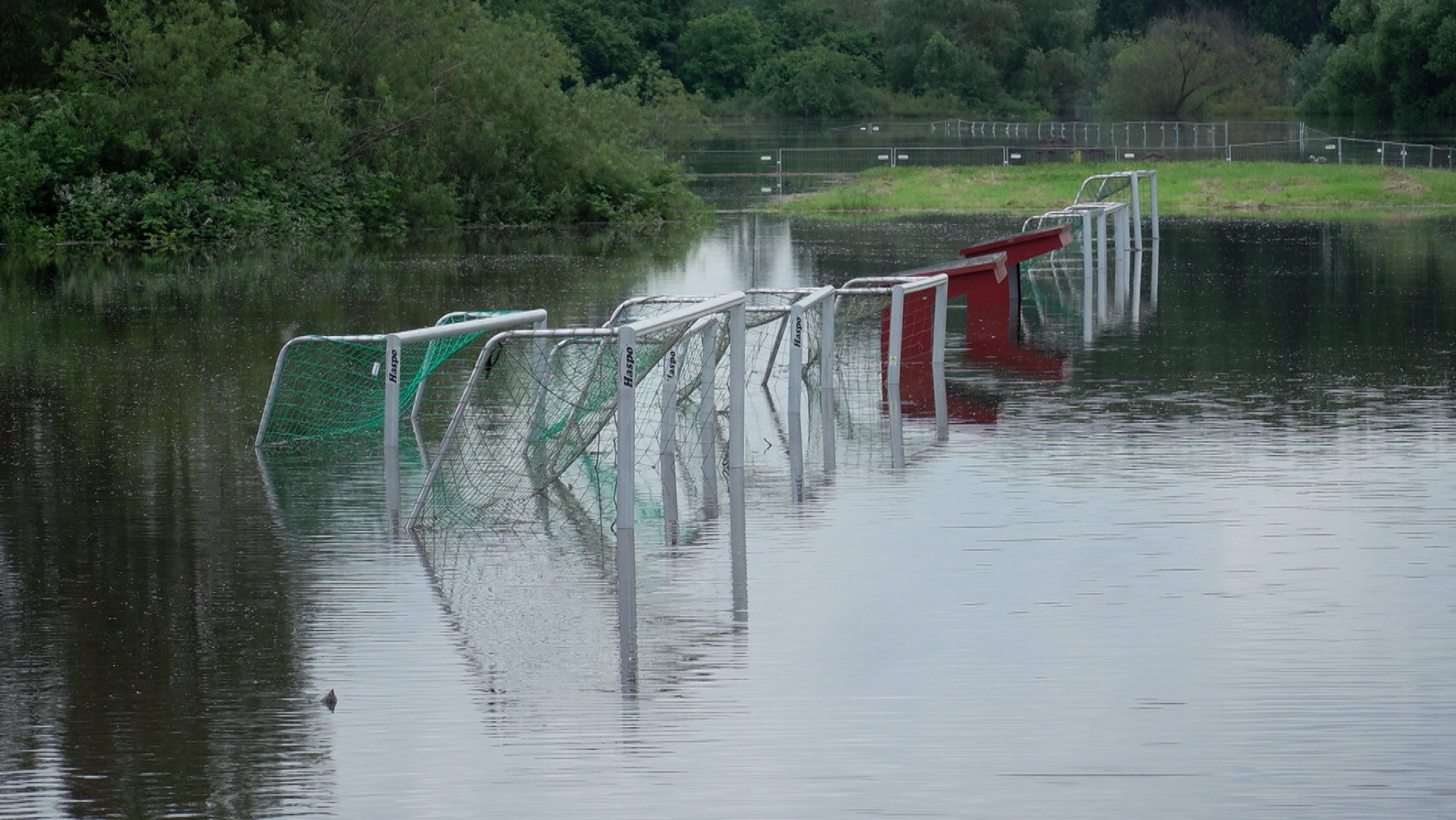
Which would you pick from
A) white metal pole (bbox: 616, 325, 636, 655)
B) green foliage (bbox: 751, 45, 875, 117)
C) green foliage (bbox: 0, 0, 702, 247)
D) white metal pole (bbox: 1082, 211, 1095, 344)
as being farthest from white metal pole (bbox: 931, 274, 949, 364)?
green foliage (bbox: 751, 45, 875, 117)

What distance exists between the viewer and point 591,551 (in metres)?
9.67

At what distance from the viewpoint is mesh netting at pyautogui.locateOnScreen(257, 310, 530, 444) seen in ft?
42.9

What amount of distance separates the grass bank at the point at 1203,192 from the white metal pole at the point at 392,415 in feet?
92.9

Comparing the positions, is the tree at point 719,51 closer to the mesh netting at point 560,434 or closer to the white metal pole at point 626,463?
the mesh netting at point 560,434

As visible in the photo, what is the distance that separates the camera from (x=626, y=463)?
912cm

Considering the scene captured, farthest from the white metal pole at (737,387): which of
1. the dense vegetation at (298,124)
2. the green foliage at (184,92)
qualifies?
the green foliage at (184,92)

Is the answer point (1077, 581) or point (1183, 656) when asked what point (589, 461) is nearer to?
point (1077, 581)

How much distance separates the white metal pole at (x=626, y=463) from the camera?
29.3 feet

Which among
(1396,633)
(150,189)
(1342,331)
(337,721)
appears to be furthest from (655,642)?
(150,189)

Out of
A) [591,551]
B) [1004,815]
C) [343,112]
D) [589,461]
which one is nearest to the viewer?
[1004,815]

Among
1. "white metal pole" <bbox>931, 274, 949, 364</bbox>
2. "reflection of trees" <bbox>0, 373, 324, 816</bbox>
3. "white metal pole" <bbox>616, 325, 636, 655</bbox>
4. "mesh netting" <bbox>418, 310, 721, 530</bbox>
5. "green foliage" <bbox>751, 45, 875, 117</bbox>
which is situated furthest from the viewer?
"green foliage" <bbox>751, 45, 875, 117</bbox>

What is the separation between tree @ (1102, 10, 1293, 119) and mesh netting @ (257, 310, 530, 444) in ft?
277

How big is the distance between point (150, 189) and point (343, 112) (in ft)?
16.9

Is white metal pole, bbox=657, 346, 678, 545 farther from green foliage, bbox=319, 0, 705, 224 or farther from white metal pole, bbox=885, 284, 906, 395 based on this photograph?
green foliage, bbox=319, 0, 705, 224
